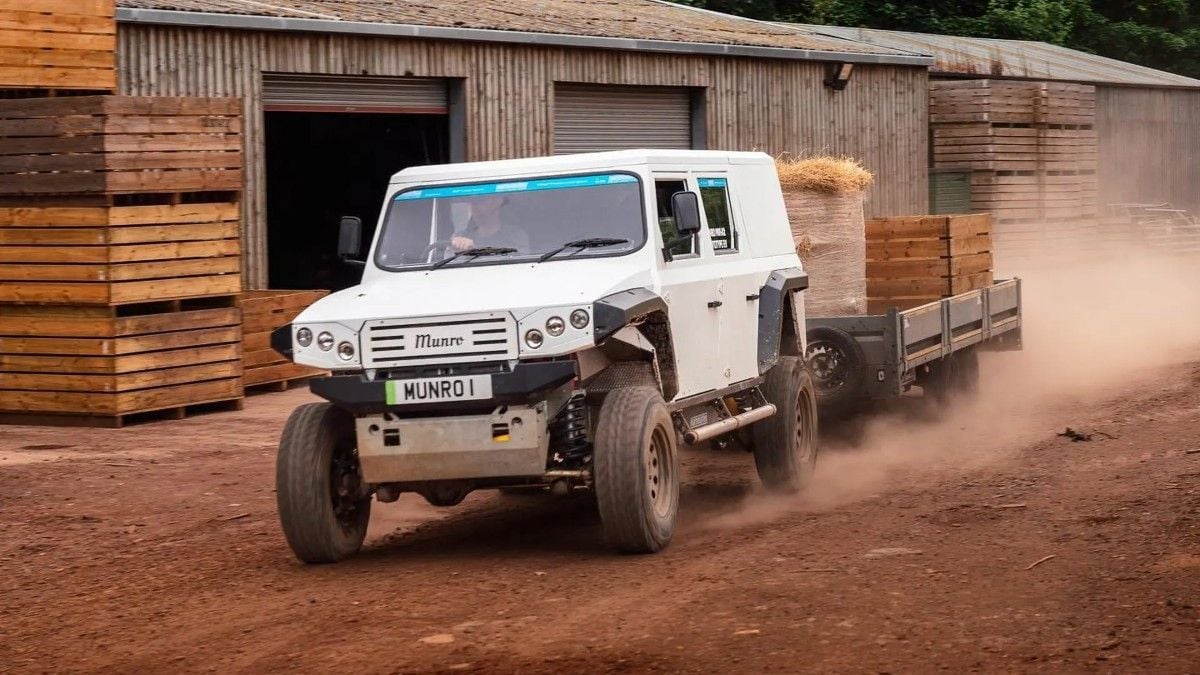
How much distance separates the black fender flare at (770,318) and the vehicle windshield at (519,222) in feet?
5.49

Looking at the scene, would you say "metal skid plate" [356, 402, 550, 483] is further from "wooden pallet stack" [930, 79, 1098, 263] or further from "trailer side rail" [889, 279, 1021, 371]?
"wooden pallet stack" [930, 79, 1098, 263]

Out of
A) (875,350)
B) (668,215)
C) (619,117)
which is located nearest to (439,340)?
(668,215)

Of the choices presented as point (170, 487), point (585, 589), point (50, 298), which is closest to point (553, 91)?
point (50, 298)

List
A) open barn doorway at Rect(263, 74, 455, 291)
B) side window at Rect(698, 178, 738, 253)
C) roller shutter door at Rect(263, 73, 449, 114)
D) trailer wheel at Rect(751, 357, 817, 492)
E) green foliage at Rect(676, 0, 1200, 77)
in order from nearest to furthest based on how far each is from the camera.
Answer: side window at Rect(698, 178, 738, 253)
trailer wheel at Rect(751, 357, 817, 492)
roller shutter door at Rect(263, 73, 449, 114)
open barn doorway at Rect(263, 74, 455, 291)
green foliage at Rect(676, 0, 1200, 77)

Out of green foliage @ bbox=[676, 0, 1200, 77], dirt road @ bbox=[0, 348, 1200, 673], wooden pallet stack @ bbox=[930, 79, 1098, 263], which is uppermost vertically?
green foliage @ bbox=[676, 0, 1200, 77]

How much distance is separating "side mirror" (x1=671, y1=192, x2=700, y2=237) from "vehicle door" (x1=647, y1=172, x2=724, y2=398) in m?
0.17

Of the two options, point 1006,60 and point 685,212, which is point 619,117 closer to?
point 685,212

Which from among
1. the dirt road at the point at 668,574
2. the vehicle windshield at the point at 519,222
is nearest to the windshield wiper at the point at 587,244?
the vehicle windshield at the point at 519,222

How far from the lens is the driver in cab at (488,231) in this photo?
9711 mm

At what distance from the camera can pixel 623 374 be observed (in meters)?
9.37

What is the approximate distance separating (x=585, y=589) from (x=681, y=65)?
54.4 ft

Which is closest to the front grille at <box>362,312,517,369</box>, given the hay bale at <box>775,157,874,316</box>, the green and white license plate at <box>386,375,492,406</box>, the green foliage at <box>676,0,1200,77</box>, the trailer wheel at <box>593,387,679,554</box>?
the green and white license plate at <box>386,375,492,406</box>

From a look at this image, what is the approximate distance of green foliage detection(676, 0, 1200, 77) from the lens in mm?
44594

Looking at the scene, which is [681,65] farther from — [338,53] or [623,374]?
[623,374]
